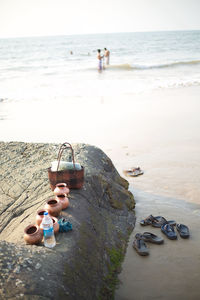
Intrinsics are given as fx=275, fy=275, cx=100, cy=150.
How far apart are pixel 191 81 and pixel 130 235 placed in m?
13.5

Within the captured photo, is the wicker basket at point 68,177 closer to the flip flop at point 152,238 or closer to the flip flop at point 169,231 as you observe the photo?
the flip flop at point 152,238

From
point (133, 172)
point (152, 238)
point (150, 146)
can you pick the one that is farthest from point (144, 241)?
point (150, 146)

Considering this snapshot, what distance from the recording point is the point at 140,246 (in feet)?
11.9

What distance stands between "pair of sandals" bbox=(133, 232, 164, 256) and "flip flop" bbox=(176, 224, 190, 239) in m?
0.32

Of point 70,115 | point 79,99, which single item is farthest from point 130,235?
point 79,99

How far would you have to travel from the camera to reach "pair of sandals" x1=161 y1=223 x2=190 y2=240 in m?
3.83

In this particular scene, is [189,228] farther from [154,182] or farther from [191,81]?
[191,81]

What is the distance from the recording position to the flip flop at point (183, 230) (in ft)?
12.6

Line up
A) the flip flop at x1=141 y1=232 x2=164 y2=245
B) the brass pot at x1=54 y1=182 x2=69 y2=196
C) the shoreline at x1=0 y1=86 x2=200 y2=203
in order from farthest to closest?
the shoreline at x1=0 y1=86 x2=200 y2=203, the flip flop at x1=141 y1=232 x2=164 y2=245, the brass pot at x1=54 y1=182 x2=69 y2=196

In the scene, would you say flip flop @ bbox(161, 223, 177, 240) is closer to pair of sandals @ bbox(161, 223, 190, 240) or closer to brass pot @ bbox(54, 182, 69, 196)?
pair of sandals @ bbox(161, 223, 190, 240)

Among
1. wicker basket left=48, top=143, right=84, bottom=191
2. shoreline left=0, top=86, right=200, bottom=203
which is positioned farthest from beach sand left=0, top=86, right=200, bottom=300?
wicker basket left=48, top=143, right=84, bottom=191

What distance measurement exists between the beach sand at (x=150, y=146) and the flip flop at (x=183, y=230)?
0.26 ft

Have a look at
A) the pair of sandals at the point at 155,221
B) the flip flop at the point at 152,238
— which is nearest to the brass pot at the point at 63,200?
the flip flop at the point at 152,238

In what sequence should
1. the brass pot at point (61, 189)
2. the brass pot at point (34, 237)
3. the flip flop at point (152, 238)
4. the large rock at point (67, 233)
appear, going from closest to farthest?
the large rock at point (67, 233) → the brass pot at point (34, 237) → the brass pot at point (61, 189) → the flip flop at point (152, 238)
